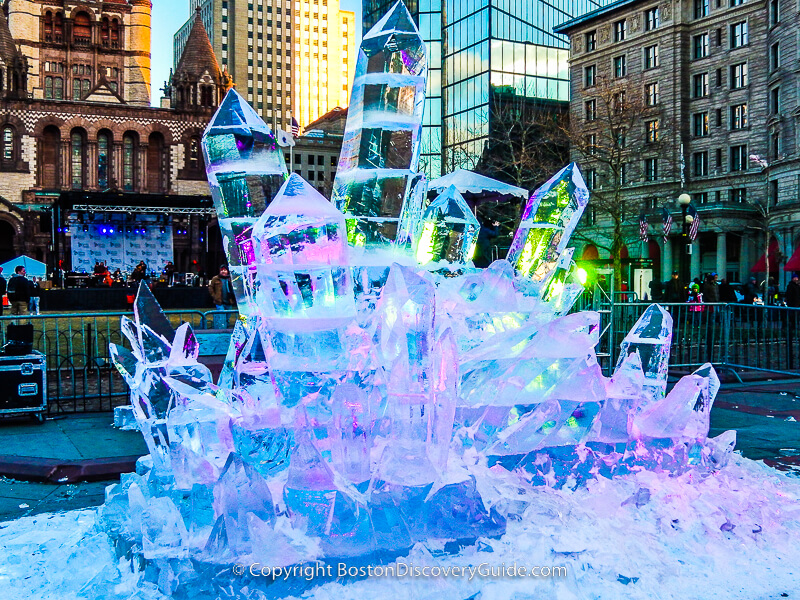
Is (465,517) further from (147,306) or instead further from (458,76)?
(458,76)

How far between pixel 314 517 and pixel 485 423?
3.80ft

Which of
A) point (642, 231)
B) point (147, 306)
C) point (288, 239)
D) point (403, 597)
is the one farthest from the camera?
point (642, 231)

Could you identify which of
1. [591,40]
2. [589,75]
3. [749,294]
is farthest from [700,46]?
[749,294]

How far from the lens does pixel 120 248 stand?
42.8 meters

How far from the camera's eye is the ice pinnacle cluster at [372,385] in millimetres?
3199

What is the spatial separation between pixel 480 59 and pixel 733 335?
42.8 m

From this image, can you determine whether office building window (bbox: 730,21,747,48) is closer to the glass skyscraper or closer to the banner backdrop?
the glass skyscraper

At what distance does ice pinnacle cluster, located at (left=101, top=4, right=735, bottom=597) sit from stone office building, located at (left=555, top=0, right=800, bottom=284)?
3744 cm

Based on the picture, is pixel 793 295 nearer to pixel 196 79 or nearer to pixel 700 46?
pixel 700 46

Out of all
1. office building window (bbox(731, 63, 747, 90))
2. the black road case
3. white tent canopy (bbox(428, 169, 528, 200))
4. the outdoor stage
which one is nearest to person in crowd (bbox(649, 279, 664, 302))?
white tent canopy (bbox(428, 169, 528, 200))

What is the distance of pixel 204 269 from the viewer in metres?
46.2

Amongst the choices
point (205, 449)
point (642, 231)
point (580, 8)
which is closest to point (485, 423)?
point (205, 449)

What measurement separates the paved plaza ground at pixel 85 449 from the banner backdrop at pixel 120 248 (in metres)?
36.6

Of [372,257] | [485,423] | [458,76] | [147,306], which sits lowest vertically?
[485,423]
